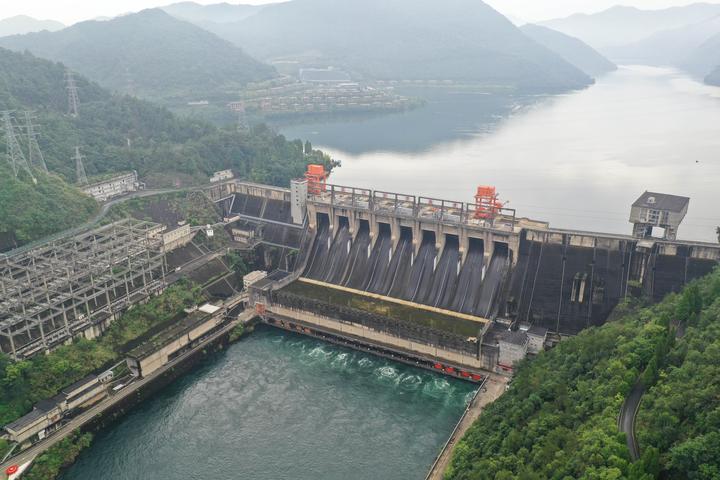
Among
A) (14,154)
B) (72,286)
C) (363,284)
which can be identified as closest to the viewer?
(72,286)

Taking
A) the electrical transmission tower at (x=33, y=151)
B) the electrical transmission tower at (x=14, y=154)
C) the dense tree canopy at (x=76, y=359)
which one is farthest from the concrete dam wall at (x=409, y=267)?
the electrical transmission tower at (x=33, y=151)

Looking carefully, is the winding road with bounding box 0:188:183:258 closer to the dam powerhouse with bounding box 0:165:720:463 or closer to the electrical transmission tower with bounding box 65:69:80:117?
the dam powerhouse with bounding box 0:165:720:463

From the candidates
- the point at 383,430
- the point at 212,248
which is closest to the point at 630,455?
the point at 383,430

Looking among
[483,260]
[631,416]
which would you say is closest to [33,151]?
[483,260]

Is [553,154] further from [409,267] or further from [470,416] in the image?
[470,416]

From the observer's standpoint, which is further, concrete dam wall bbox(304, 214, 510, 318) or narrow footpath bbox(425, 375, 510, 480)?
concrete dam wall bbox(304, 214, 510, 318)

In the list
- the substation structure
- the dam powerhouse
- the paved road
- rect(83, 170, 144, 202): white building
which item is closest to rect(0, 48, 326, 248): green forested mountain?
rect(83, 170, 144, 202): white building
